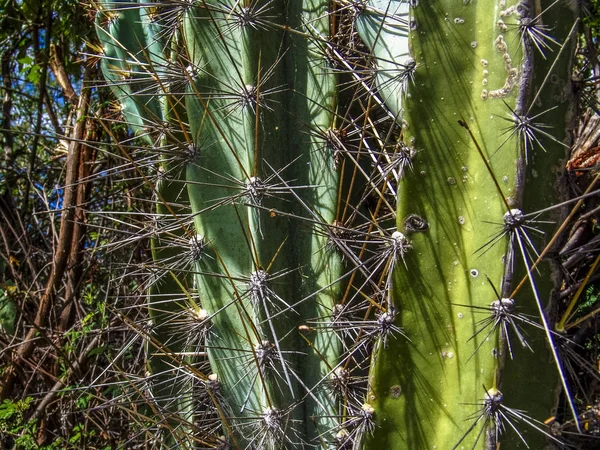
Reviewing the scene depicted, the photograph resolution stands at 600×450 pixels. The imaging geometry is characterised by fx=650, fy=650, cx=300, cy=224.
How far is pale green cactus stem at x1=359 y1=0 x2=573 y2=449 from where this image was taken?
1.26 meters

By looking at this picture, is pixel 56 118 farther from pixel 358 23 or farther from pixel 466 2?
pixel 466 2

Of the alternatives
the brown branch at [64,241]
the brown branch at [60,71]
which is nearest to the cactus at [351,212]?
the brown branch at [64,241]

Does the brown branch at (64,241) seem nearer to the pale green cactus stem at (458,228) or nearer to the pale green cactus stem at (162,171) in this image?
the pale green cactus stem at (162,171)

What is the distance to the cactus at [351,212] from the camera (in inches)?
50.3

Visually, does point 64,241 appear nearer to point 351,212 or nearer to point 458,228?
point 351,212

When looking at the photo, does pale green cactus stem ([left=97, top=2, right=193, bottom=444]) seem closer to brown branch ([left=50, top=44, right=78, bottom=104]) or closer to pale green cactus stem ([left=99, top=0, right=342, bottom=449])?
pale green cactus stem ([left=99, top=0, right=342, bottom=449])

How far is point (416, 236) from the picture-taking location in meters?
1.36

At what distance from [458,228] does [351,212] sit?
1.18 feet

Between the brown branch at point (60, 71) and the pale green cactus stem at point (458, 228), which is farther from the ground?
the brown branch at point (60, 71)

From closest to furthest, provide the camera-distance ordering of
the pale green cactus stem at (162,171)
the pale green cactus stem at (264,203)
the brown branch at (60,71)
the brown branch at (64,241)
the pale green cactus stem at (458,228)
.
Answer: the pale green cactus stem at (458,228), the pale green cactus stem at (264,203), the pale green cactus stem at (162,171), the brown branch at (64,241), the brown branch at (60,71)

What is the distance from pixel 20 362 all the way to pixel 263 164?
192cm

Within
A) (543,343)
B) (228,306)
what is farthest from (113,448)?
(543,343)

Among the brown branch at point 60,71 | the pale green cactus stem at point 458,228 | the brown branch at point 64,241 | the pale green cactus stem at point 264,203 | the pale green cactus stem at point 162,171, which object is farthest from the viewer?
the brown branch at point 60,71

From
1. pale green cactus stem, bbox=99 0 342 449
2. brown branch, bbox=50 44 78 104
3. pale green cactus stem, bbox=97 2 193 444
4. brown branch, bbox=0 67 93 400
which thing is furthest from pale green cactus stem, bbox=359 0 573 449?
brown branch, bbox=50 44 78 104
